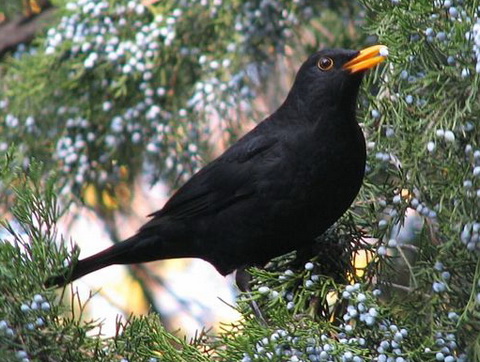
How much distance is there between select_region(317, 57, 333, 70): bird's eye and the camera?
11.8 ft

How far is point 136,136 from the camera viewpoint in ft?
15.2

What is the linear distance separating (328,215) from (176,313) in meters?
2.42

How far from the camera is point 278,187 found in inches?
138

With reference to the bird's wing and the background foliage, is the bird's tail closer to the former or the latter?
the bird's wing

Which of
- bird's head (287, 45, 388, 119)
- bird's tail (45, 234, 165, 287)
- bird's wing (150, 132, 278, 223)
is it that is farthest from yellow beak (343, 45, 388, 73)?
bird's tail (45, 234, 165, 287)

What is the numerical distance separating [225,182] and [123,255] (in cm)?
54

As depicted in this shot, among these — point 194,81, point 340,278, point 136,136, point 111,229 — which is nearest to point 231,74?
point 194,81

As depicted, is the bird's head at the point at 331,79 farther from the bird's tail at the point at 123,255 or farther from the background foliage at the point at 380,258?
the bird's tail at the point at 123,255

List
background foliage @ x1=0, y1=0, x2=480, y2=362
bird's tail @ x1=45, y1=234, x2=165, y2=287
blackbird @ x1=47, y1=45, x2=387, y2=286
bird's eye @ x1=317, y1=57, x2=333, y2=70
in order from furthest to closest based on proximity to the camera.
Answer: bird's tail @ x1=45, y1=234, x2=165, y2=287 → bird's eye @ x1=317, y1=57, x2=333, y2=70 → blackbird @ x1=47, y1=45, x2=387, y2=286 → background foliage @ x1=0, y1=0, x2=480, y2=362

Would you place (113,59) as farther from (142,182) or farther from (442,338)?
(442,338)

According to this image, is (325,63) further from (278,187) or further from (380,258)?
(380,258)

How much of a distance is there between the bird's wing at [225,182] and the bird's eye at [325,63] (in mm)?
322

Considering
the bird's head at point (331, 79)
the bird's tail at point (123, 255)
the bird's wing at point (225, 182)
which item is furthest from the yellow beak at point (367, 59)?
the bird's tail at point (123, 255)

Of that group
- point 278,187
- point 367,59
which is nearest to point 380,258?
point 278,187
